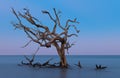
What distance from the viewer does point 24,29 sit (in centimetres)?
3419

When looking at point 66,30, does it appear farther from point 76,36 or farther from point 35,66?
point 35,66

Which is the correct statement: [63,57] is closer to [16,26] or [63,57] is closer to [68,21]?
[68,21]

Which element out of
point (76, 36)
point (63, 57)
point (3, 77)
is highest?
point (76, 36)

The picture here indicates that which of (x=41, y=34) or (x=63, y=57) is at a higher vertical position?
(x=41, y=34)

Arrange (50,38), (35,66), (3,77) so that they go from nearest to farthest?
(3,77) < (50,38) < (35,66)

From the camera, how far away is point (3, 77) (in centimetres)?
2461

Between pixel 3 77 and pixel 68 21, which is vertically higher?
pixel 68 21

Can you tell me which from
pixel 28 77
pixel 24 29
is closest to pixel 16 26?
pixel 24 29

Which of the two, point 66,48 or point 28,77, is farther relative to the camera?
point 66,48

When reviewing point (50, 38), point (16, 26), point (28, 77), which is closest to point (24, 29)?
point (16, 26)

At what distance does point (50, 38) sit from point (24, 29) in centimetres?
337

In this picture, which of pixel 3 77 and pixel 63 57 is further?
pixel 63 57

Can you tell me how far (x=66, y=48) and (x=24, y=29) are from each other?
5.20 meters

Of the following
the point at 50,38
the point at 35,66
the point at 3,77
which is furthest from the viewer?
the point at 35,66
